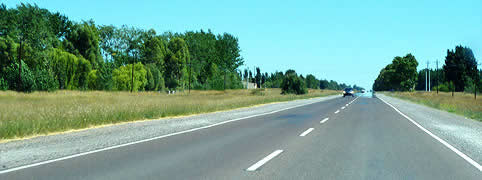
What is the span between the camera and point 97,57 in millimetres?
62062

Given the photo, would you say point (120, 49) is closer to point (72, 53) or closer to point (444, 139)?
point (72, 53)

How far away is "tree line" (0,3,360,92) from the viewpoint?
46.2 meters

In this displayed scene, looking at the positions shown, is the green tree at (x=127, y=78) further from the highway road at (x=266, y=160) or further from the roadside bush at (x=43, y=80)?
the highway road at (x=266, y=160)

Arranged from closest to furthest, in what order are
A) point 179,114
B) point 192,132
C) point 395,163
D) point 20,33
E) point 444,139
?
point 395,163 < point 444,139 < point 192,132 < point 179,114 < point 20,33

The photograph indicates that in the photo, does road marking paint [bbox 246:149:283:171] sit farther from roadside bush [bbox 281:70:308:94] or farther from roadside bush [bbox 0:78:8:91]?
roadside bush [bbox 281:70:308:94]

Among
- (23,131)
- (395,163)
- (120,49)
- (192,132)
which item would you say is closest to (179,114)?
(192,132)

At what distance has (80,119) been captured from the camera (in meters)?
12.6

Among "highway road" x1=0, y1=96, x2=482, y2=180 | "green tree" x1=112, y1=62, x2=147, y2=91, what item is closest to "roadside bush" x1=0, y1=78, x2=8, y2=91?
"green tree" x1=112, y1=62, x2=147, y2=91

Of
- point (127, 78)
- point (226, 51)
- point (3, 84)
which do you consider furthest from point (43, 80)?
point (226, 51)

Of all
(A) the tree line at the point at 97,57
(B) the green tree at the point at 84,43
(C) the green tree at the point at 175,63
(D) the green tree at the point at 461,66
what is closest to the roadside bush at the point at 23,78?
(A) the tree line at the point at 97,57

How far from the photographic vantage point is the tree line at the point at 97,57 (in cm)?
4625

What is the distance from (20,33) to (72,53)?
36.4 ft

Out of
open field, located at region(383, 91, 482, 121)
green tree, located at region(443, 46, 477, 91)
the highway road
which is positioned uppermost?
green tree, located at region(443, 46, 477, 91)

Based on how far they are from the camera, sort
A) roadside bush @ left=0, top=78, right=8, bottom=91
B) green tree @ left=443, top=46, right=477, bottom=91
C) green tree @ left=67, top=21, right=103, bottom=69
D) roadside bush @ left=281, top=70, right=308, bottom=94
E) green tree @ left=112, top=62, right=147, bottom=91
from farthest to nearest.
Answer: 1. green tree @ left=443, top=46, right=477, bottom=91
2. roadside bush @ left=281, top=70, right=308, bottom=94
3. green tree @ left=112, top=62, right=147, bottom=91
4. green tree @ left=67, top=21, right=103, bottom=69
5. roadside bush @ left=0, top=78, right=8, bottom=91
